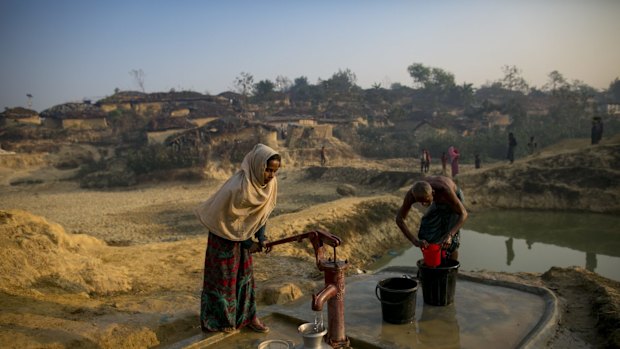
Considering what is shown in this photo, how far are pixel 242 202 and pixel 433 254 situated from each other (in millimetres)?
2012

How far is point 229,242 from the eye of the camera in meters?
3.44

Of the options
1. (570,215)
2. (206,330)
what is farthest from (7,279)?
(570,215)

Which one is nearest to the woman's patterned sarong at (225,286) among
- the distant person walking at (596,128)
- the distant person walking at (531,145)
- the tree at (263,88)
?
the distant person walking at (596,128)

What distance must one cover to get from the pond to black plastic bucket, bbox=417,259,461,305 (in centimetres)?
489

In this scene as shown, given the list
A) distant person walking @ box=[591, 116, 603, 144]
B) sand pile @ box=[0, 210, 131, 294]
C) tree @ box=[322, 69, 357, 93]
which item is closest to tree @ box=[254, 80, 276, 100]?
tree @ box=[322, 69, 357, 93]

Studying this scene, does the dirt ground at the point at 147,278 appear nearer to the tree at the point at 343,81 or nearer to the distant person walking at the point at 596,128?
the distant person walking at the point at 596,128

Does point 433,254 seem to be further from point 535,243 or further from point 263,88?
point 263,88

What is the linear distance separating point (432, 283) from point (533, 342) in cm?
107

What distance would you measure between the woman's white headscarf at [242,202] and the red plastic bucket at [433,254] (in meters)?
1.70

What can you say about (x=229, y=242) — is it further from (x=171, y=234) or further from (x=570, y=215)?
(x=570, y=215)

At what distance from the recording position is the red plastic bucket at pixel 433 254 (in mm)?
4133

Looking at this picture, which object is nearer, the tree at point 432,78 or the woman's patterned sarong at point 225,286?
the woman's patterned sarong at point 225,286

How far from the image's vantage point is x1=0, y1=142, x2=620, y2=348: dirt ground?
12.1ft

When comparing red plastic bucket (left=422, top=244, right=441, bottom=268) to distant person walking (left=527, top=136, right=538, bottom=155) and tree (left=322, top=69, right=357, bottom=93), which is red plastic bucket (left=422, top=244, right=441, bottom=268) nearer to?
distant person walking (left=527, top=136, right=538, bottom=155)
